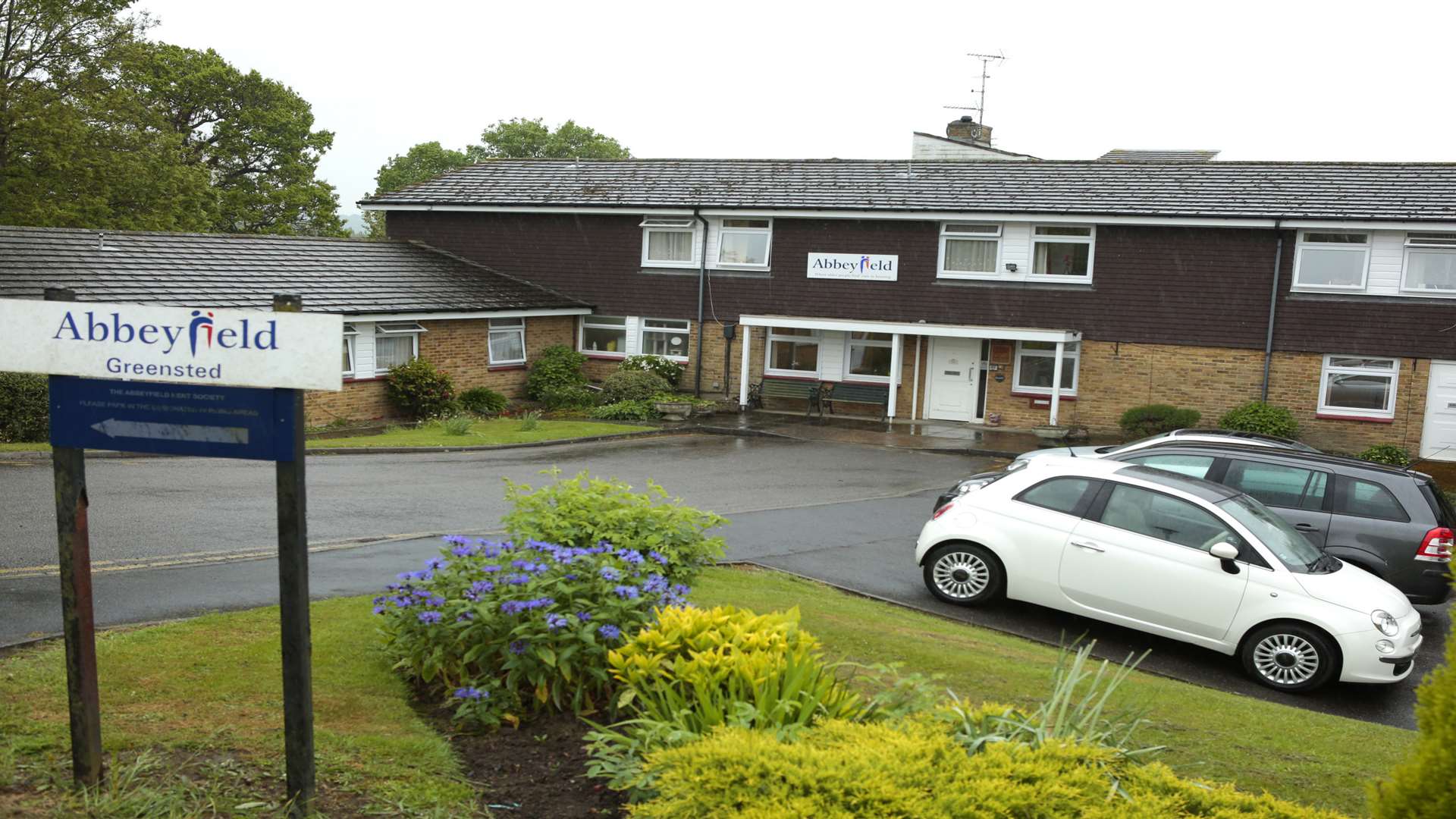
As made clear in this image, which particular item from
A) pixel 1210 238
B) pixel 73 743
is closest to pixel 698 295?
pixel 1210 238

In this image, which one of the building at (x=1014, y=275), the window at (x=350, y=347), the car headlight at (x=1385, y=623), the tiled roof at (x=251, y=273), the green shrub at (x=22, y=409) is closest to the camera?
the car headlight at (x=1385, y=623)

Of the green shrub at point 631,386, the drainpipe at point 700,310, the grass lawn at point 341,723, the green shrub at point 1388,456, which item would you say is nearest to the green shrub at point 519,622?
the grass lawn at point 341,723

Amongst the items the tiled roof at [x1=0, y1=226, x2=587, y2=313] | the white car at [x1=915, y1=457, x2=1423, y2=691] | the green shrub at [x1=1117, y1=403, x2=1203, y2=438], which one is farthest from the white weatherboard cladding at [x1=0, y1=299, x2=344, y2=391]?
the green shrub at [x1=1117, y1=403, x2=1203, y2=438]

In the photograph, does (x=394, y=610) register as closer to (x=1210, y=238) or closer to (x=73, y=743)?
(x=73, y=743)

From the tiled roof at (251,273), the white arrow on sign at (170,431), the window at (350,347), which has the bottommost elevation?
the window at (350,347)

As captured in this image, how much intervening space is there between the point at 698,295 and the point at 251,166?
89.9ft

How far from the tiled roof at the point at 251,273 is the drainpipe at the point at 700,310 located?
3.34 meters

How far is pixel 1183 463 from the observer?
504 inches

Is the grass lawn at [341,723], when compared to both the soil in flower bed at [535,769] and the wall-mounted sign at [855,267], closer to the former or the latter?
the soil in flower bed at [535,769]

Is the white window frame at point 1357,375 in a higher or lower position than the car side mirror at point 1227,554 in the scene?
higher

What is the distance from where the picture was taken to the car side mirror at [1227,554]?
927cm

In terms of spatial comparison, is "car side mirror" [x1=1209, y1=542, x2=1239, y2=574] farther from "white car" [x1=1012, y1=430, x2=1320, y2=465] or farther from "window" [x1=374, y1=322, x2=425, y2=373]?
"window" [x1=374, y1=322, x2=425, y2=373]

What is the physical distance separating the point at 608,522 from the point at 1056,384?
1937 centimetres

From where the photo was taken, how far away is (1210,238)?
24.8 metres
